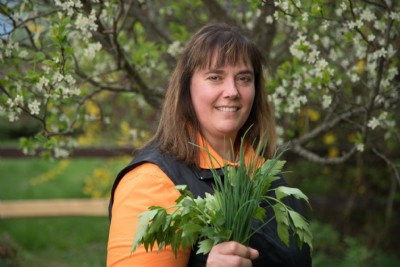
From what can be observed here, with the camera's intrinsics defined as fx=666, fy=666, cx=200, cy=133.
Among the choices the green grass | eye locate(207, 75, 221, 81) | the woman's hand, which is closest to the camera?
the woman's hand

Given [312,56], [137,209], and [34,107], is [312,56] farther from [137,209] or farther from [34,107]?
[137,209]

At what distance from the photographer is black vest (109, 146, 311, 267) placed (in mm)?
2756

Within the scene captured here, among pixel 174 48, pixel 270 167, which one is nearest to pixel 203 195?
pixel 270 167

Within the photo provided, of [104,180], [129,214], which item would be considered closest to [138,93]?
[129,214]

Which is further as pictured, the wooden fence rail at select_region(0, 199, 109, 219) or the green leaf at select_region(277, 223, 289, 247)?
the wooden fence rail at select_region(0, 199, 109, 219)

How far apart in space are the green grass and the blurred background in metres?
0.04

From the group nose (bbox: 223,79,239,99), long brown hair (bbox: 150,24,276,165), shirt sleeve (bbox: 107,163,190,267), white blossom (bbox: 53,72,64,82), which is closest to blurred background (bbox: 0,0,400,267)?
white blossom (bbox: 53,72,64,82)

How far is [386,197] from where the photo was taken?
26.5 feet

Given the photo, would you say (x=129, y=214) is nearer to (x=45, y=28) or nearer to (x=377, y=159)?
(x=45, y=28)

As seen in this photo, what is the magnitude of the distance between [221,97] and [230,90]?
0.05 m

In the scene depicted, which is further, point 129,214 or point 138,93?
point 138,93

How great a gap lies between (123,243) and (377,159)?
17.2 feet

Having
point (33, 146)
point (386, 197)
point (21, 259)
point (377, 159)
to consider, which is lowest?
point (21, 259)

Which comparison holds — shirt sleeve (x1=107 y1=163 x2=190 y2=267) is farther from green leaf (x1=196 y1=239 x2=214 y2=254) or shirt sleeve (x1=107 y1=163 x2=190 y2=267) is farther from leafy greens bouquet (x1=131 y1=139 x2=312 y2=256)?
green leaf (x1=196 y1=239 x2=214 y2=254)
